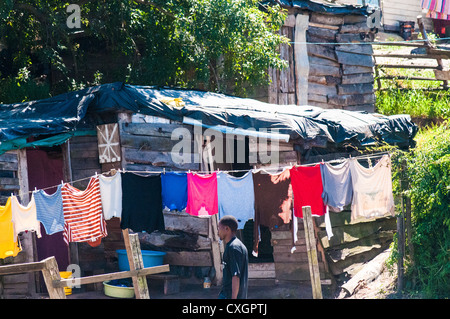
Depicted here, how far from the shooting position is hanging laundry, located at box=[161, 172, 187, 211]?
9.92 meters

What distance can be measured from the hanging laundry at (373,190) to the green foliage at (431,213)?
1.01 feet

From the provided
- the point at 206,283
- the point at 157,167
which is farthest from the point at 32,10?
the point at 206,283

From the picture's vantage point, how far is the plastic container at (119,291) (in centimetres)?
1111

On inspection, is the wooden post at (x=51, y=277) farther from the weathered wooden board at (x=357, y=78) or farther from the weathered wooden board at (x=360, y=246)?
the weathered wooden board at (x=357, y=78)

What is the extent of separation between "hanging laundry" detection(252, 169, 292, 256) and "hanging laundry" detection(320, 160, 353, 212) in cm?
55

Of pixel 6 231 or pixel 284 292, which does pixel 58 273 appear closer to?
pixel 6 231

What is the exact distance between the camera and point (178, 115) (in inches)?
452

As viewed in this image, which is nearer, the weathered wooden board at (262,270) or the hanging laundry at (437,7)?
the weathered wooden board at (262,270)

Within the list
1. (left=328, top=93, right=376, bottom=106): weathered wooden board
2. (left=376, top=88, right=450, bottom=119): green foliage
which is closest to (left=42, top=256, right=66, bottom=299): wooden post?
(left=328, top=93, right=376, bottom=106): weathered wooden board

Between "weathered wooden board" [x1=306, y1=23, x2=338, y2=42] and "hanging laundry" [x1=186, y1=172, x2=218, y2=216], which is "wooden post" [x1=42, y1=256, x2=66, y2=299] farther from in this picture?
"weathered wooden board" [x1=306, y1=23, x2=338, y2=42]

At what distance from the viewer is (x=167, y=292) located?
11.5 m

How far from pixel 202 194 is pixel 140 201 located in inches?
38.5

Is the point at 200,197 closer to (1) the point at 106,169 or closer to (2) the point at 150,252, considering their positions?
(2) the point at 150,252

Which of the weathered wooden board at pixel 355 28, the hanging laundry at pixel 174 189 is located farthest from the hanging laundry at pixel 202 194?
the weathered wooden board at pixel 355 28
